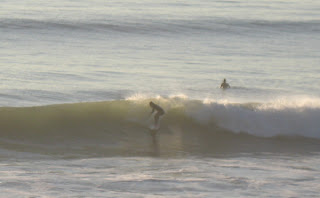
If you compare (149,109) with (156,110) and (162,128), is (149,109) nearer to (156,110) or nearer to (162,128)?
(156,110)

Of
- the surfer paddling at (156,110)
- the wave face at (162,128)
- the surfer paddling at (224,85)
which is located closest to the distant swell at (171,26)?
the surfer paddling at (224,85)

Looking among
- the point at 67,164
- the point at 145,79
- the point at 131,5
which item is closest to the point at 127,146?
the point at 67,164

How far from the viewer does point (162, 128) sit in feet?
59.6

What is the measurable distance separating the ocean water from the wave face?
31 millimetres

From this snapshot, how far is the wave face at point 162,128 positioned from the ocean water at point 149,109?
31mm

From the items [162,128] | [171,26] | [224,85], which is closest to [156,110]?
[162,128]

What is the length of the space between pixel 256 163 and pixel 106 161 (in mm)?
3001

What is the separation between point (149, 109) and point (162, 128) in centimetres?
84

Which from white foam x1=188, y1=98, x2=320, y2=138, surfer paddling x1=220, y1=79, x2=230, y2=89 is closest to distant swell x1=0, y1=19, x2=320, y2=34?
surfer paddling x1=220, y1=79, x2=230, y2=89

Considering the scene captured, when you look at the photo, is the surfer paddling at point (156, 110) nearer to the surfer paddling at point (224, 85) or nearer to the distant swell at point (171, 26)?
the surfer paddling at point (224, 85)

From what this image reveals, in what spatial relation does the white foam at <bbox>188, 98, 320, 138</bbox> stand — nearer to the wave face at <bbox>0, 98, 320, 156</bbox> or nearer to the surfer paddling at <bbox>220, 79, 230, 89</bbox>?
the wave face at <bbox>0, 98, 320, 156</bbox>

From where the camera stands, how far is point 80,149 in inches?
Answer: 629

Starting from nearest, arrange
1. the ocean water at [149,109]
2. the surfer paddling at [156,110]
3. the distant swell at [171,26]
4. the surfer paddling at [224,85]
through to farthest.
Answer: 1. the ocean water at [149,109]
2. the surfer paddling at [156,110]
3. the surfer paddling at [224,85]
4. the distant swell at [171,26]

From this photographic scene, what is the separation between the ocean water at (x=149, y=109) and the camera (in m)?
12.7
